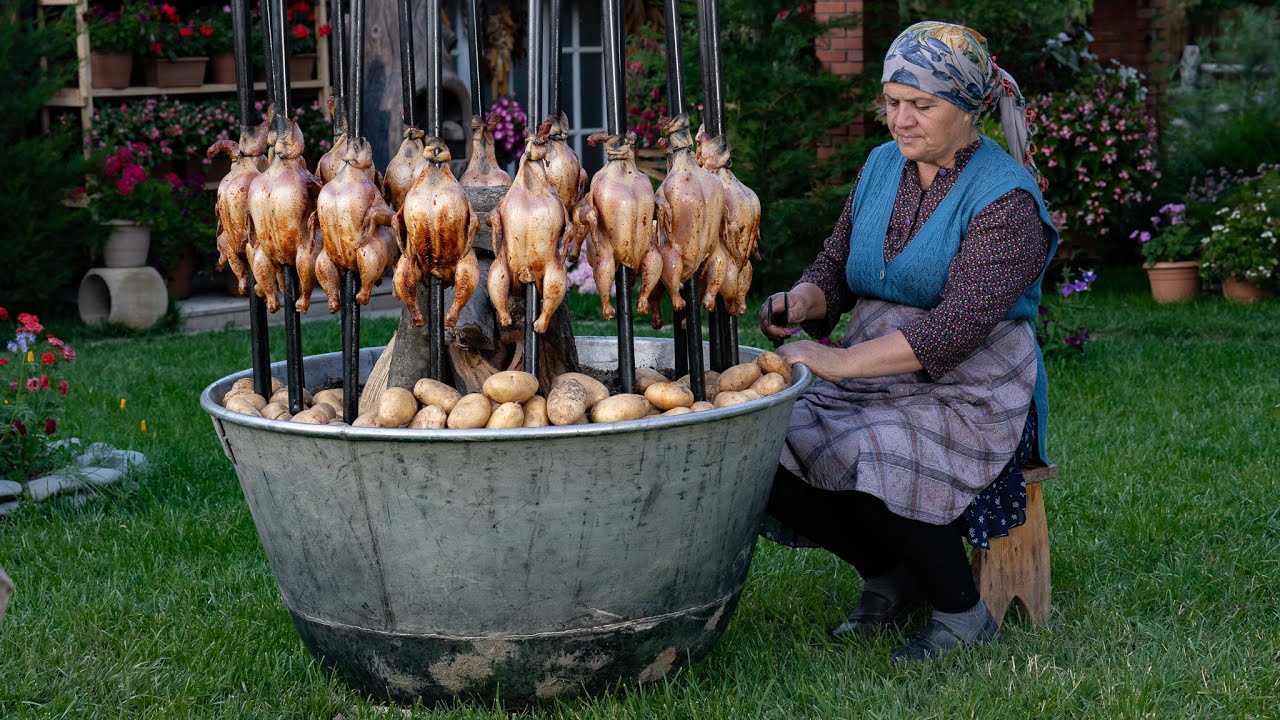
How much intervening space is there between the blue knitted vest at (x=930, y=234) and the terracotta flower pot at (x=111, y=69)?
634 cm

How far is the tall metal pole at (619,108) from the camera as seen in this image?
2.38m

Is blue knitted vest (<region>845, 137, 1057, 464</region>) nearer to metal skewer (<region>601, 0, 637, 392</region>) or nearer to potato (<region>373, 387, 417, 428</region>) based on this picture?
metal skewer (<region>601, 0, 637, 392</region>)

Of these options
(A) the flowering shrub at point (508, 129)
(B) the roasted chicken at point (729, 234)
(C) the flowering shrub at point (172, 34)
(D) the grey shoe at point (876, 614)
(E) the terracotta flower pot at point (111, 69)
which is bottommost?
(D) the grey shoe at point (876, 614)

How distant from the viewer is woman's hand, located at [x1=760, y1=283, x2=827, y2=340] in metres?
3.04

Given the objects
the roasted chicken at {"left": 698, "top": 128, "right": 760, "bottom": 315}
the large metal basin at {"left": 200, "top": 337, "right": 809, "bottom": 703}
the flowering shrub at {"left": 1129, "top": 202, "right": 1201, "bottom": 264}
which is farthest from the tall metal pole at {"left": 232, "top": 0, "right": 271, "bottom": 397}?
the flowering shrub at {"left": 1129, "top": 202, "right": 1201, "bottom": 264}

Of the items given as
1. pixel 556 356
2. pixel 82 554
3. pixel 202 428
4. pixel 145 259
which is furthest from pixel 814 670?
pixel 145 259

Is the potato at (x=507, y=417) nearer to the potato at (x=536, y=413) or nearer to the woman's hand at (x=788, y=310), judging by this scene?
the potato at (x=536, y=413)

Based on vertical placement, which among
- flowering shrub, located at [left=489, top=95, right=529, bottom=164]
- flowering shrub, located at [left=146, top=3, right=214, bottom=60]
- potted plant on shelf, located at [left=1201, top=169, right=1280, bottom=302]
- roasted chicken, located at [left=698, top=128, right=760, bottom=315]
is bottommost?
potted plant on shelf, located at [left=1201, top=169, right=1280, bottom=302]

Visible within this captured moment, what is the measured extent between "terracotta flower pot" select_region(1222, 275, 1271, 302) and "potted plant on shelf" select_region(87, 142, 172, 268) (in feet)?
20.9

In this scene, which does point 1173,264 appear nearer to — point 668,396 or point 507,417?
point 668,396

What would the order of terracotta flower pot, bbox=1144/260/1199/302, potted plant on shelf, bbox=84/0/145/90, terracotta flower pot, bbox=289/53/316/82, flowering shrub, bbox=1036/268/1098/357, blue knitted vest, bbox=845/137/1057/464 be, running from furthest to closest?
terracotta flower pot, bbox=289/53/316/82, terracotta flower pot, bbox=1144/260/1199/302, potted plant on shelf, bbox=84/0/145/90, flowering shrub, bbox=1036/268/1098/357, blue knitted vest, bbox=845/137/1057/464

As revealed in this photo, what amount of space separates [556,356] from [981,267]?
0.91m

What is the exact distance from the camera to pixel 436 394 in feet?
7.73

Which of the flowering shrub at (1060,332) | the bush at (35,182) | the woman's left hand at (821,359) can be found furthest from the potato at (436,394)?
the bush at (35,182)
